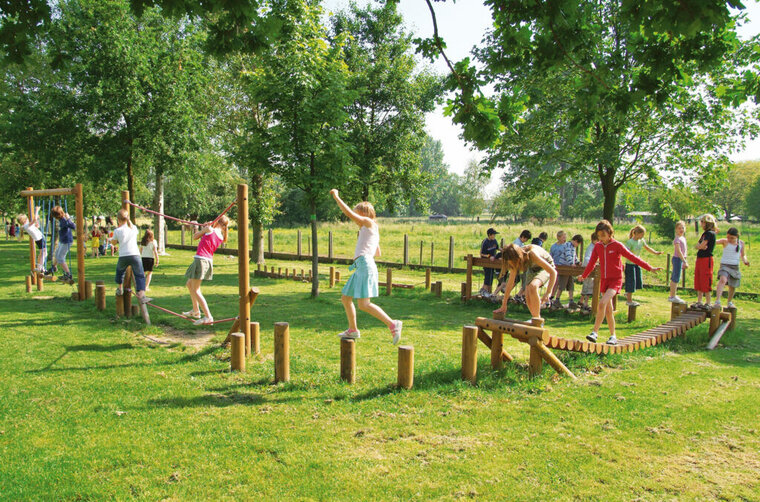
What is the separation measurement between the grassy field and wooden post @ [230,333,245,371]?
0.69 ft

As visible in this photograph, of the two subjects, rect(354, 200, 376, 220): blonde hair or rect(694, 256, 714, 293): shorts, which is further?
rect(694, 256, 714, 293): shorts

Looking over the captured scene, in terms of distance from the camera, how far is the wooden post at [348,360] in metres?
6.03

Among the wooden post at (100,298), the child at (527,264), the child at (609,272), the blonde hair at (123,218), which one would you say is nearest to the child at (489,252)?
the child at (609,272)

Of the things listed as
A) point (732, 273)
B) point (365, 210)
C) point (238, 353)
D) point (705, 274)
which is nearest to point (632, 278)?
point (705, 274)

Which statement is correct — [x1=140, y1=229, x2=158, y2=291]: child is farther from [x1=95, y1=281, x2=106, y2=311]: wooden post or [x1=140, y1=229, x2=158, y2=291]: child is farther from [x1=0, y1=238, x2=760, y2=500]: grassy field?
[x1=0, y1=238, x2=760, y2=500]: grassy field

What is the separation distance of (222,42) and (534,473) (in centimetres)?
529

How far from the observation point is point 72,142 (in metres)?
19.7

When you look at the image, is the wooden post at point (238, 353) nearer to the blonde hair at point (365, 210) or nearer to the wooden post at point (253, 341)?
the wooden post at point (253, 341)

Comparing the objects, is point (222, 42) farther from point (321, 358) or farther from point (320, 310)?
point (320, 310)

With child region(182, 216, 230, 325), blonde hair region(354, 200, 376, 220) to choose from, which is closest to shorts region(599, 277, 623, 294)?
blonde hair region(354, 200, 376, 220)

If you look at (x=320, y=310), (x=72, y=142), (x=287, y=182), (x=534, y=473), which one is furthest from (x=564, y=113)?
(x=72, y=142)

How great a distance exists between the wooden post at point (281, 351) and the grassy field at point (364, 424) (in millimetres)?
195

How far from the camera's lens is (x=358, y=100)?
19469 mm

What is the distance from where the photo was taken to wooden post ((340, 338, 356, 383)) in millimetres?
6027
